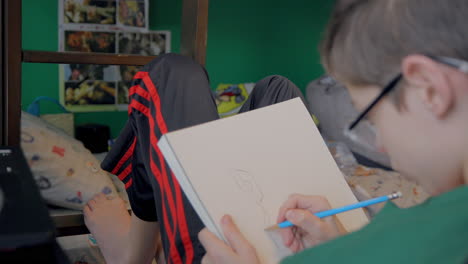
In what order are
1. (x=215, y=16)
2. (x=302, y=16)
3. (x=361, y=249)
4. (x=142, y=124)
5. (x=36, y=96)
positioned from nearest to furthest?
1. (x=361, y=249)
2. (x=142, y=124)
3. (x=36, y=96)
4. (x=215, y=16)
5. (x=302, y=16)

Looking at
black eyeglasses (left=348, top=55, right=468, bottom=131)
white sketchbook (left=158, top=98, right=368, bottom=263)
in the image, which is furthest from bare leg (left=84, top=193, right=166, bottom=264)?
black eyeglasses (left=348, top=55, right=468, bottom=131)

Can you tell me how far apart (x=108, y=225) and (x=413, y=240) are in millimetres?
880

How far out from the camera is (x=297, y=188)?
0.75 metres

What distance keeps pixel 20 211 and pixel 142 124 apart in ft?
1.51

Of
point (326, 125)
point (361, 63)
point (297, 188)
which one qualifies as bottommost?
point (326, 125)

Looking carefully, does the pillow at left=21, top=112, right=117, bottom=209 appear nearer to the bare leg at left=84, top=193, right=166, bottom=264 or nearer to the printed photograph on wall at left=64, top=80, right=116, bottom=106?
the bare leg at left=84, top=193, right=166, bottom=264

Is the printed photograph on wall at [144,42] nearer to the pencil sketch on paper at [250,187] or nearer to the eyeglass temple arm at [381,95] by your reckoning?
the pencil sketch on paper at [250,187]

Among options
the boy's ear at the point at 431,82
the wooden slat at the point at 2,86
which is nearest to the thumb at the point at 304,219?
the boy's ear at the point at 431,82

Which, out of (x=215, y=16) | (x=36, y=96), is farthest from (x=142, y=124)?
(x=215, y=16)

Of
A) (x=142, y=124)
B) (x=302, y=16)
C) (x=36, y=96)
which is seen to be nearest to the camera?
(x=142, y=124)

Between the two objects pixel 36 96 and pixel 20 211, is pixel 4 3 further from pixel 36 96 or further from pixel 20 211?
pixel 36 96

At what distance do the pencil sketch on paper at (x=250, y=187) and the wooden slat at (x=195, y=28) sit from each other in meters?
0.56

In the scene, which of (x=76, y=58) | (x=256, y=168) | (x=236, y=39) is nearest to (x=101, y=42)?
(x=236, y=39)

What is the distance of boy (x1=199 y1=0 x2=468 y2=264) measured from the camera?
1.44ft
